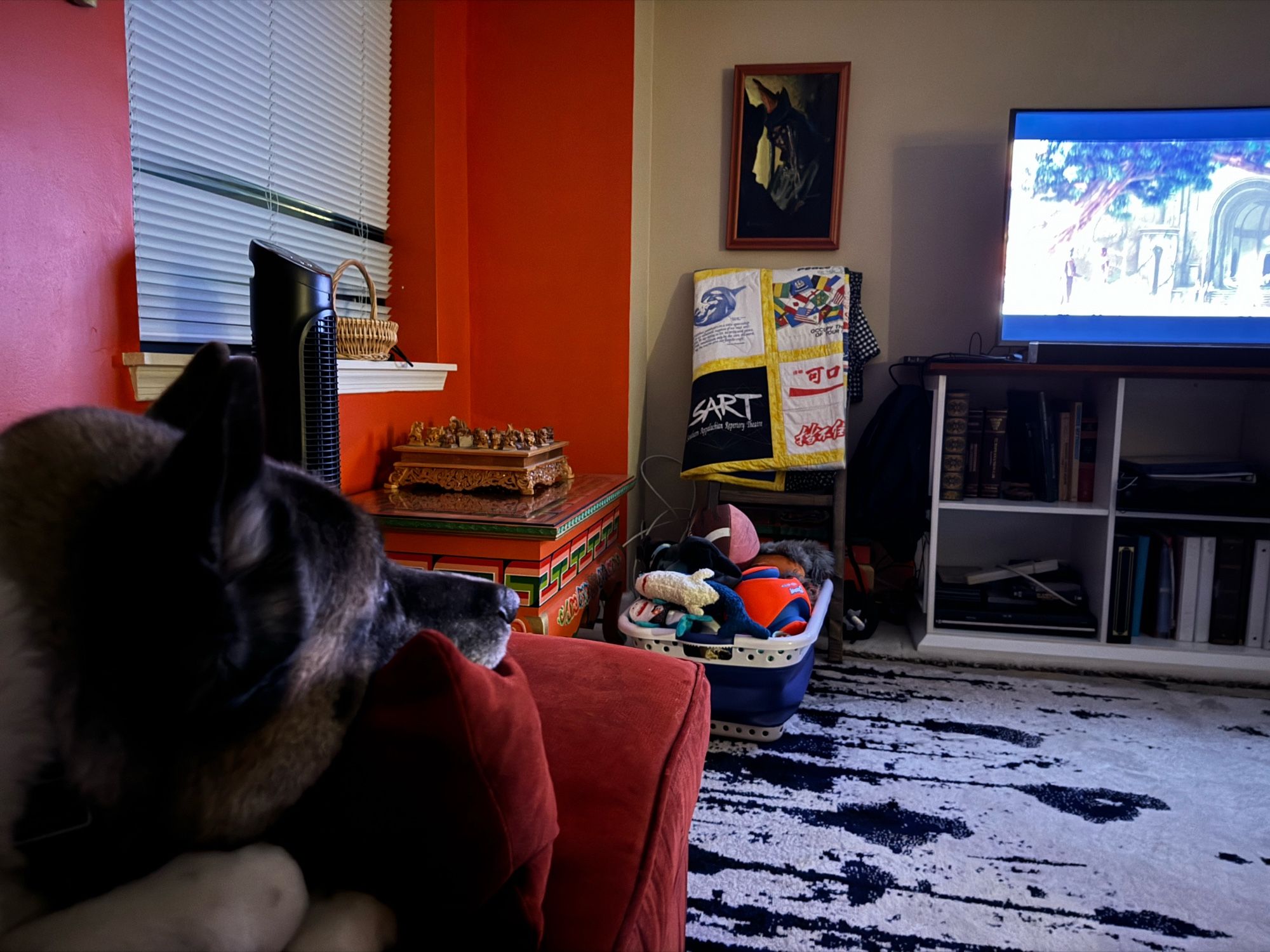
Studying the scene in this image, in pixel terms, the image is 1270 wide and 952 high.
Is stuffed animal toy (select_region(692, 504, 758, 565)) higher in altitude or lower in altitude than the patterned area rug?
higher

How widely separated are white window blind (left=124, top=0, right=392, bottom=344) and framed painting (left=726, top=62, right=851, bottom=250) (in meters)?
1.34

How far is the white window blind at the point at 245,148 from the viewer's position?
1.63 meters

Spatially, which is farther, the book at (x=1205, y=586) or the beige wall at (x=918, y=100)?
the beige wall at (x=918, y=100)

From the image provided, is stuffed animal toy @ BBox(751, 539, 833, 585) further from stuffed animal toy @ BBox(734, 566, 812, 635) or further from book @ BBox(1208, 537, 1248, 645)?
book @ BBox(1208, 537, 1248, 645)

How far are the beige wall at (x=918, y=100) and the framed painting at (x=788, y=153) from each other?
69mm

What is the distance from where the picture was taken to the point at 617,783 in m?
0.72

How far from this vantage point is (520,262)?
284 centimetres

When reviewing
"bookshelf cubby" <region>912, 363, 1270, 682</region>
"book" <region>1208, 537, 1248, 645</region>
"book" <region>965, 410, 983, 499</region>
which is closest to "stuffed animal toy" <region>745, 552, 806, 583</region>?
"bookshelf cubby" <region>912, 363, 1270, 682</region>

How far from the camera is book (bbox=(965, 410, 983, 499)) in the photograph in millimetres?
2691

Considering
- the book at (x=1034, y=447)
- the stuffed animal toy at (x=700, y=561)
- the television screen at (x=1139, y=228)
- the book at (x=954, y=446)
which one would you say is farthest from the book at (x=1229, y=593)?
the stuffed animal toy at (x=700, y=561)

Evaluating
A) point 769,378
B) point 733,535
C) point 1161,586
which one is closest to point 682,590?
point 733,535

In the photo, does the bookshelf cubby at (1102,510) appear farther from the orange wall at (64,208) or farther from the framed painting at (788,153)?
the orange wall at (64,208)

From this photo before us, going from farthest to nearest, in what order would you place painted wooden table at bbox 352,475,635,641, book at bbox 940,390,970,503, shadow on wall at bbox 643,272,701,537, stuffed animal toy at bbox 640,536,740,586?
shadow on wall at bbox 643,272,701,537
book at bbox 940,390,970,503
stuffed animal toy at bbox 640,536,740,586
painted wooden table at bbox 352,475,635,641

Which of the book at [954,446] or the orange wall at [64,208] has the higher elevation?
the orange wall at [64,208]
